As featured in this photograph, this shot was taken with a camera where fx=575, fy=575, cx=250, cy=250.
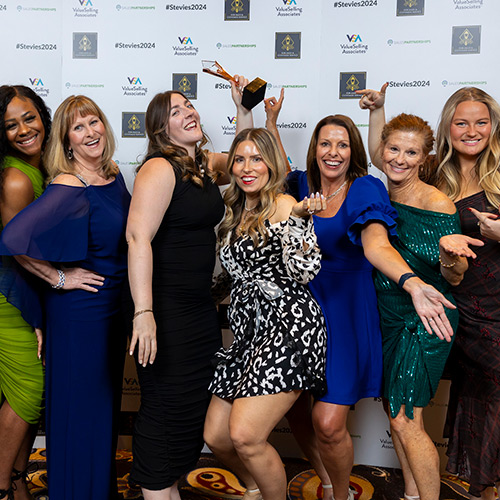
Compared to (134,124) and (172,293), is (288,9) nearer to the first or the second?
(134,124)

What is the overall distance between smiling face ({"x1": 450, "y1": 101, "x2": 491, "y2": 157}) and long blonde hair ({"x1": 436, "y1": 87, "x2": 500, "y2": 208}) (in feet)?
0.08

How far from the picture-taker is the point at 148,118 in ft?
7.87

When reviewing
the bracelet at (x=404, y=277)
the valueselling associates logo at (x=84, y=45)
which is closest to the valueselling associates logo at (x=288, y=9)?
the valueselling associates logo at (x=84, y=45)

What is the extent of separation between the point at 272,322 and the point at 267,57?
69.1 inches

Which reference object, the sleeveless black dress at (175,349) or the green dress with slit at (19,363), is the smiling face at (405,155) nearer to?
the sleeveless black dress at (175,349)

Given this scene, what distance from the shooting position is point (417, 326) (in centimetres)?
228

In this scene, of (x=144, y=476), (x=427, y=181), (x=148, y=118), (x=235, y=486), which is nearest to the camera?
(x=144, y=476)

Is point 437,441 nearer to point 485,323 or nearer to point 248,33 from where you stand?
point 485,323

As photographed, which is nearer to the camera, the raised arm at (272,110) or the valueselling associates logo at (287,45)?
the raised arm at (272,110)

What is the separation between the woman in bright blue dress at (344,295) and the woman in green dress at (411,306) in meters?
0.09

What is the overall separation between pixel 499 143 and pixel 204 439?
69.0 inches

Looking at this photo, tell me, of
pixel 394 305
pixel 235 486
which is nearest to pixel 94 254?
pixel 394 305

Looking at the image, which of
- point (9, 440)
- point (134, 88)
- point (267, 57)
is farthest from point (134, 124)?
point (9, 440)

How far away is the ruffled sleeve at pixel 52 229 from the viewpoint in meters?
2.23
